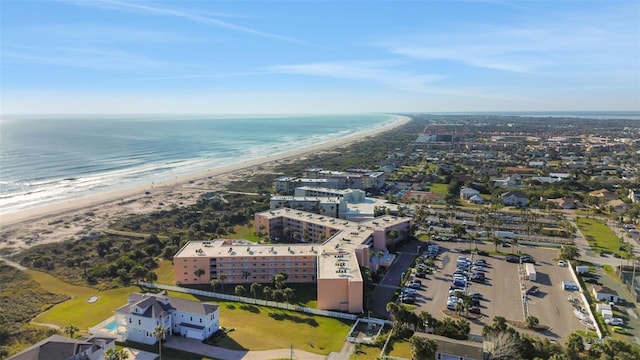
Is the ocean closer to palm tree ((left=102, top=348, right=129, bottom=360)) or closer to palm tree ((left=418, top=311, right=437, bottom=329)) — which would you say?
palm tree ((left=102, top=348, right=129, bottom=360))

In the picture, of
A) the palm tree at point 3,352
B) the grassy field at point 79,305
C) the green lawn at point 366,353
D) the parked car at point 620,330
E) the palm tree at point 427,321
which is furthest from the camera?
the grassy field at point 79,305

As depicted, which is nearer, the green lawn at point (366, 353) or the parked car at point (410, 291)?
the green lawn at point (366, 353)

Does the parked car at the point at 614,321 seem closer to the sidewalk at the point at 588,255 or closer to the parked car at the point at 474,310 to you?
the parked car at the point at 474,310

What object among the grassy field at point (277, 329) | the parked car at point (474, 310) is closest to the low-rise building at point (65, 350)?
the grassy field at point (277, 329)

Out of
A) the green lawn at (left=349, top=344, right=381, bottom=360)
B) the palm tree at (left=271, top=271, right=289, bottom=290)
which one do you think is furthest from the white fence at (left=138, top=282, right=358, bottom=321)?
the green lawn at (left=349, top=344, right=381, bottom=360)

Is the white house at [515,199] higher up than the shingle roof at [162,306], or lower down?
lower down

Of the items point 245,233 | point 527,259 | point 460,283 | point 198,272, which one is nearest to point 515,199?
point 527,259

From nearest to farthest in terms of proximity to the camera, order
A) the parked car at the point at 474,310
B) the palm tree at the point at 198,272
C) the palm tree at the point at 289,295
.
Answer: the parked car at the point at 474,310 → the palm tree at the point at 289,295 → the palm tree at the point at 198,272
